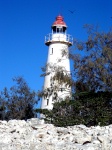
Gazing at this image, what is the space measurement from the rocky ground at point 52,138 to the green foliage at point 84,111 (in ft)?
15.6

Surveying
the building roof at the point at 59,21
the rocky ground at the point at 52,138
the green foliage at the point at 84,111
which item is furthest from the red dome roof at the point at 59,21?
the rocky ground at the point at 52,138

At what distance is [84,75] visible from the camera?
22.5 meters

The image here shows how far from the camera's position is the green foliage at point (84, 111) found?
18047 millimetres

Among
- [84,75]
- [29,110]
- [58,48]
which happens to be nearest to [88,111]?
[84,75]

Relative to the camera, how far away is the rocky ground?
1137cm

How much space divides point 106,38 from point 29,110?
32.0 feet

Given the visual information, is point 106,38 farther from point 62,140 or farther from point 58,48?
point 58,48

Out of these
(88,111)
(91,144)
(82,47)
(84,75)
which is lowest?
(91,144)

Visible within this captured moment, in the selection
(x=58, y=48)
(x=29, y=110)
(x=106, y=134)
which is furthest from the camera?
(x=58, y=48)

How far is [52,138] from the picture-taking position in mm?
12102

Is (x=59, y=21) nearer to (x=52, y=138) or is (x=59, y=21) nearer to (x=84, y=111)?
(x=84, y=111)

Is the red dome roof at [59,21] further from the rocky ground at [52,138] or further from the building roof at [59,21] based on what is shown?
the rocky ground at [52,138]

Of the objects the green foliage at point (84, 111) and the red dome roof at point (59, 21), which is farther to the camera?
the red dome roof at point (59, 21)

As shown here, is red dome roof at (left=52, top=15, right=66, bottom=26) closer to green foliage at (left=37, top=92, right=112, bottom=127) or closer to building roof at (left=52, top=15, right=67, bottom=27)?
building roof at (left=52, top=15, right=67, bottom=27)
